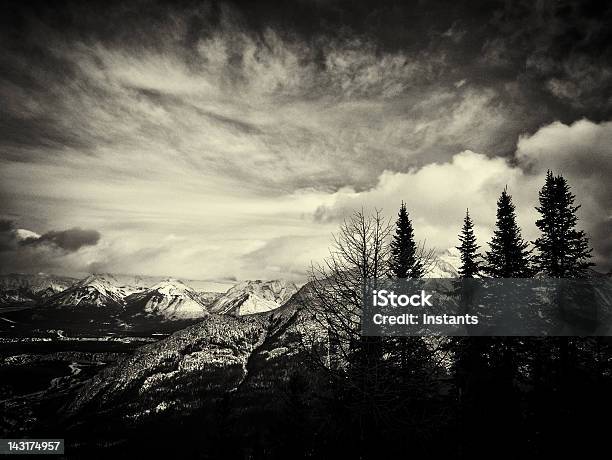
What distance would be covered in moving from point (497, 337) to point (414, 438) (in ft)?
47.6

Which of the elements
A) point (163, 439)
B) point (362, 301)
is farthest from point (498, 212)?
point (163, 439)

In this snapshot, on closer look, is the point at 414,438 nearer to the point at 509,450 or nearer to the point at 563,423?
the point at 509,450

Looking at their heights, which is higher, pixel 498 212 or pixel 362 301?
pixel 498 212

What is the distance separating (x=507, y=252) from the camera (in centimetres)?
2205

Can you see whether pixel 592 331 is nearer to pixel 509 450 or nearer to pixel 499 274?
pixel 499 274

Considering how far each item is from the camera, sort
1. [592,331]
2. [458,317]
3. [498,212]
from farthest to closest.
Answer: [498,212] → [458,317] → [592,331]

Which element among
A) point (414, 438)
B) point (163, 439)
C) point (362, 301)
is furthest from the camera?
point (163, 439)

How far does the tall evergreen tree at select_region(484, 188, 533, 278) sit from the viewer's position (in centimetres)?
2159

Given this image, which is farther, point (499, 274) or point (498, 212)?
point (498, 212)

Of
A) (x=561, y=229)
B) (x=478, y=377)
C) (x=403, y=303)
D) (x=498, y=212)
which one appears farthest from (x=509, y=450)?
(x=498, y=212)

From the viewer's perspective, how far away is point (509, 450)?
598 inches

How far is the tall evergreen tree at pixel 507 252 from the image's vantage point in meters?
21.6

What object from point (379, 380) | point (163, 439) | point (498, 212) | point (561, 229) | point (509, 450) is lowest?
point (163, 439)

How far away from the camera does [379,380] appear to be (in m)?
9.16
